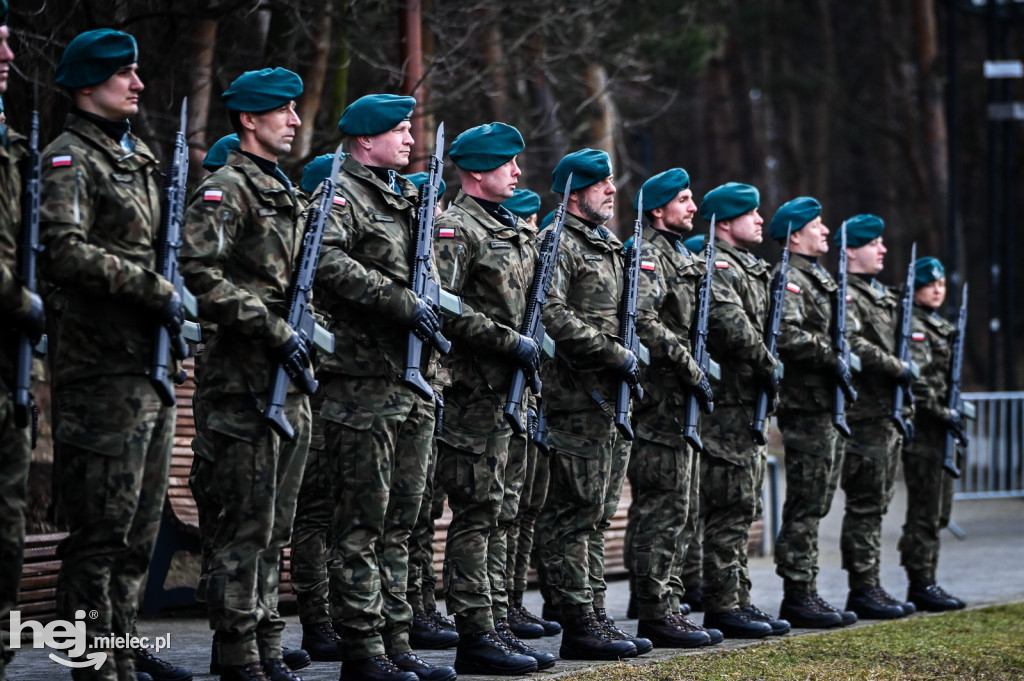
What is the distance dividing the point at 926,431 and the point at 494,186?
4.52 m

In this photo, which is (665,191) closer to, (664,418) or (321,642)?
(664,418)

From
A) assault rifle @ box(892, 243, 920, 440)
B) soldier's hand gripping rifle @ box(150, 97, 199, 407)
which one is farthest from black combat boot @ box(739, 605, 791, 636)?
soldier's hand gripping rifle @ box(150, 97, 199, 407)

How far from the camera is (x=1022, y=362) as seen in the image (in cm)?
3488

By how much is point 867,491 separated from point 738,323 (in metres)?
2.03

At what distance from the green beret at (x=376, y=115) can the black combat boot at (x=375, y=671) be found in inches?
85.2

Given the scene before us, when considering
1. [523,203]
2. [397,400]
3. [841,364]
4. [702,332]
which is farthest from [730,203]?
[397,400]

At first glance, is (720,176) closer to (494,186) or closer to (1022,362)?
(1022,362)

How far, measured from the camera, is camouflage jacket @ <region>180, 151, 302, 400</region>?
18.9ft

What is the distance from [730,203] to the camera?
9000mm

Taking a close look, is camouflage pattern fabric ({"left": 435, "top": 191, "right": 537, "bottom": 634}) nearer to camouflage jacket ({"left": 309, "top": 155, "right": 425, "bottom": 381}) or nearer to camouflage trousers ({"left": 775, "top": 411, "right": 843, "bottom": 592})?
camouflage jacket ({"left": 309, "top": 155, "right": 425, "bottom": 381})

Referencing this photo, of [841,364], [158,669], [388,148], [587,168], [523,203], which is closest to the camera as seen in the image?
[158,669]

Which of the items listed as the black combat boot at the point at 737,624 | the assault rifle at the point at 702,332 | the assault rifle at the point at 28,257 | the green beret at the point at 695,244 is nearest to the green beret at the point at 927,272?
the green beret at the point at 695,244

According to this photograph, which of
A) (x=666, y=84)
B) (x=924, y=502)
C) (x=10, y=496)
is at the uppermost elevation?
(x=666, y=84)

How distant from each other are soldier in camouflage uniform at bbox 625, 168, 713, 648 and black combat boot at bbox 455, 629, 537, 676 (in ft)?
4.08
